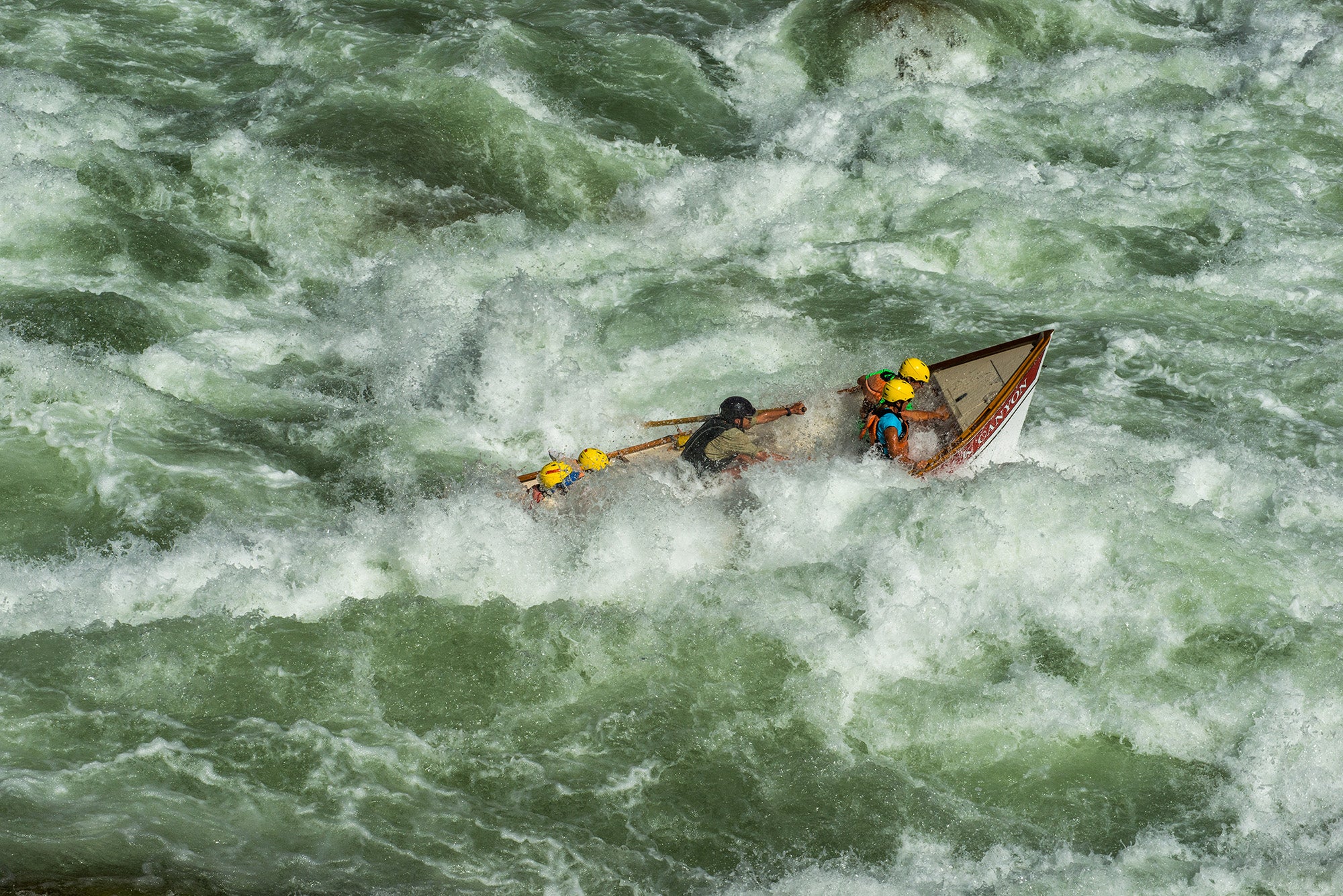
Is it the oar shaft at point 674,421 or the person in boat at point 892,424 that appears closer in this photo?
the person in boat at point 892,424

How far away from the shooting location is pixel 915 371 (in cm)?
862

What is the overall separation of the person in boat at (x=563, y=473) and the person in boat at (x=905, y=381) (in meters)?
1.97

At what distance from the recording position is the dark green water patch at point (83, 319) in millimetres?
9188

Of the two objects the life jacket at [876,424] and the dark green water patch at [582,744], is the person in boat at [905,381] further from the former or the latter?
the dark green water patch at [582,744]

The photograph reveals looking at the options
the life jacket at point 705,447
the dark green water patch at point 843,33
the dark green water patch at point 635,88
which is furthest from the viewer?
the dark green water patch at point 843,33

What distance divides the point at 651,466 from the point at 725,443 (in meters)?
0.55

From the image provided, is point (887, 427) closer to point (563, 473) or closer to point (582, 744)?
point (563, 473)

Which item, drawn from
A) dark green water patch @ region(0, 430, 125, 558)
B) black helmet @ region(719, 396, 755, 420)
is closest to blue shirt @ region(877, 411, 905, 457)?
black helmet @ region(719, 396, 755, 420)

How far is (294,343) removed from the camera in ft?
32.4

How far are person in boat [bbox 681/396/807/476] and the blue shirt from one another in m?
0.77

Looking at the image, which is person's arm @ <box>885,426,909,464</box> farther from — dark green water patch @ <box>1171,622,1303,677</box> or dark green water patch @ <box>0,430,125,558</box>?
dark green water patch @ <box>0,430,125,558</box>

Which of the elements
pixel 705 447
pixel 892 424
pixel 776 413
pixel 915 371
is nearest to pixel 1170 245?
pixel 915 371

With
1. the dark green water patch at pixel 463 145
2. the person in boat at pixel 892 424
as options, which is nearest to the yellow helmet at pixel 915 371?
the person in boat at pixel 892 424

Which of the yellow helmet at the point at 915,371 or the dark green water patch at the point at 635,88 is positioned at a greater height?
the dark green water patch at the point at 635,88
